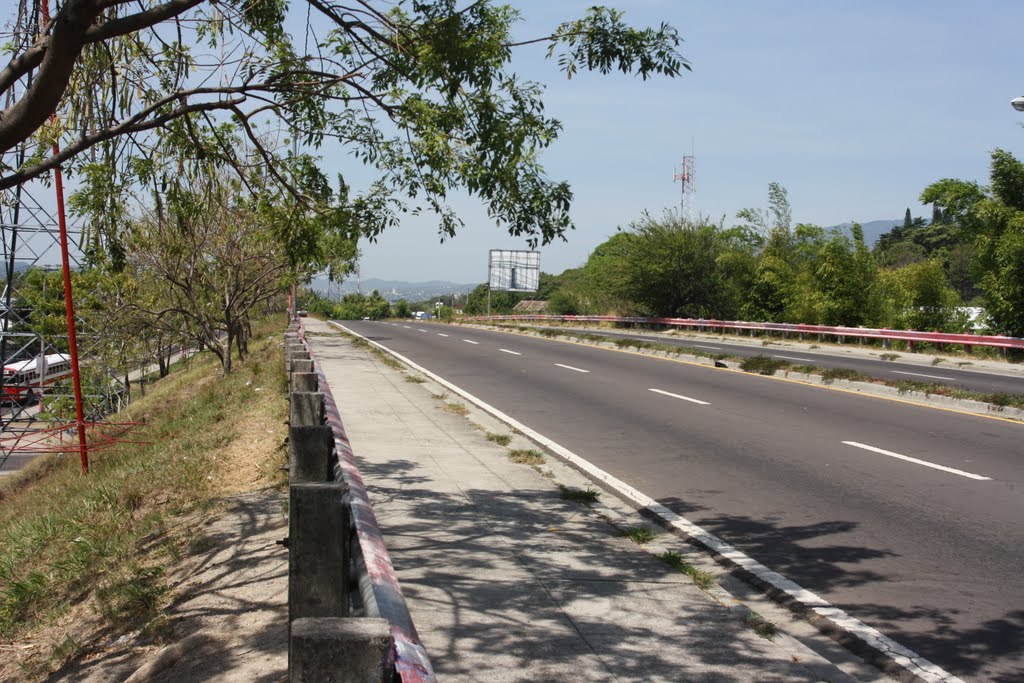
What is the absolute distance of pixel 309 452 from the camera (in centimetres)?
413

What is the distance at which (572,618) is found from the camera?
17.1ft

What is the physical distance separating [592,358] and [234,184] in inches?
613

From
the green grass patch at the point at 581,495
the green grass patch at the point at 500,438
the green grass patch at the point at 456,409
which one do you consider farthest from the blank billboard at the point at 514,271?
the green grass patch at the point at 581,495

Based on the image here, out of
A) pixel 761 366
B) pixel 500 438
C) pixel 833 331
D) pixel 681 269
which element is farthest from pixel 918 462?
pixel 681 269

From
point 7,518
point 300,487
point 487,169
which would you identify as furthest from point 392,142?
point 7,518

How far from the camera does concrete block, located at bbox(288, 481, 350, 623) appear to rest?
2643 millimetres

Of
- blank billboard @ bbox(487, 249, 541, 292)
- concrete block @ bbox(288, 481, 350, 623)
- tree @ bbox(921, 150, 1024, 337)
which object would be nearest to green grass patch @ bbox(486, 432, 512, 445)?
concrete block @ bbox(288, 481, 350, 623)

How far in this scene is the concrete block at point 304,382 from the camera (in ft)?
21.9

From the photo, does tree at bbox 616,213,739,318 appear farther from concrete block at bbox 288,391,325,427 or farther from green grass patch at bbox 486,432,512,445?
concrete block at bbox 288,391,325,427

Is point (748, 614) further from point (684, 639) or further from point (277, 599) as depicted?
point (277, 599)

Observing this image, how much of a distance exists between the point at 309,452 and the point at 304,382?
266cm

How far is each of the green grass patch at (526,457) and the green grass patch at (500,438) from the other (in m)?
0.64

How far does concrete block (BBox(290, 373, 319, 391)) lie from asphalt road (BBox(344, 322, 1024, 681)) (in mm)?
3345

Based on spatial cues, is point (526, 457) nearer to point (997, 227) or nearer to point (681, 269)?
point (997, 227)
